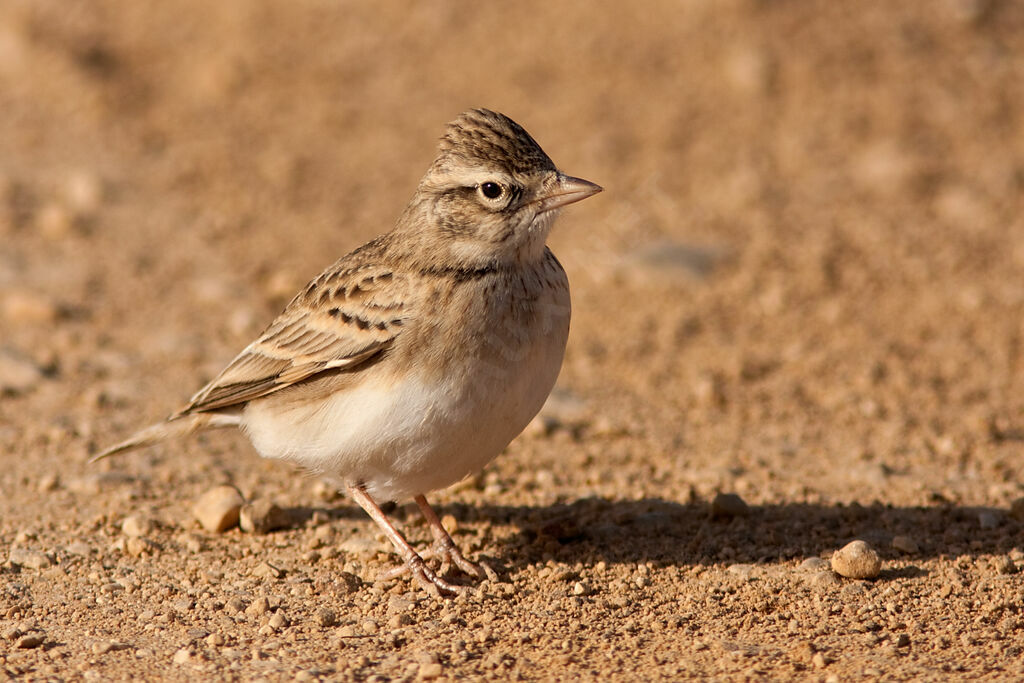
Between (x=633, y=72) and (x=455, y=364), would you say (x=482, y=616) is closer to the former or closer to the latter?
(x=455, y=364)

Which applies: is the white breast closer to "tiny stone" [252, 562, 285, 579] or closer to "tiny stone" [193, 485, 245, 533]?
"tiny stone" [252, 562, 285, 579]

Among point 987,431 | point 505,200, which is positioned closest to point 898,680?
point 505,200

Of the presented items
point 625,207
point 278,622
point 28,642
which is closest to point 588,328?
point 625,207

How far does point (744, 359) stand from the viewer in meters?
9.57

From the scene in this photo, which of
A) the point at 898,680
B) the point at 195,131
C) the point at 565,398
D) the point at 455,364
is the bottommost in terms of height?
the point at 898,680

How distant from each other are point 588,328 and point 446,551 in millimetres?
4032

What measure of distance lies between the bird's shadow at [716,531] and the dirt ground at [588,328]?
0.09 ft

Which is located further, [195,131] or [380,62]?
[380,62]

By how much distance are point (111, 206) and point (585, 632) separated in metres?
7.64

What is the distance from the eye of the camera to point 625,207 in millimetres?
11500

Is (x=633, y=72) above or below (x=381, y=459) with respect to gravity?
above

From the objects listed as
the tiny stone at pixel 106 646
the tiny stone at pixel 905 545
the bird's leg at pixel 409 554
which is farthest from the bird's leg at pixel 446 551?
the tiny stone at pixel 905 545

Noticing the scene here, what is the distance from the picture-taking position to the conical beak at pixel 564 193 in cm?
600

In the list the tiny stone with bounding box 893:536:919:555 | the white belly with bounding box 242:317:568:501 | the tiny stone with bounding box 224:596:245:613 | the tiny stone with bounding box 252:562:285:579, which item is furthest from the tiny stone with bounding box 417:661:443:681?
the tiny stone with bounding box 893:536:919:555
